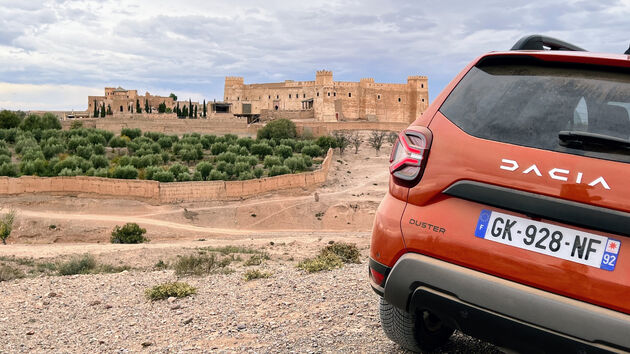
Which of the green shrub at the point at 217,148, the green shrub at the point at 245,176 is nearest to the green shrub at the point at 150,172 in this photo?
the green shrub at the point at 245,176

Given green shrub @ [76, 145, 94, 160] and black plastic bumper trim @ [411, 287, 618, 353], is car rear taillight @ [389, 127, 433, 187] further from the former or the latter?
green shrub @ [76, 145, 94, 160]

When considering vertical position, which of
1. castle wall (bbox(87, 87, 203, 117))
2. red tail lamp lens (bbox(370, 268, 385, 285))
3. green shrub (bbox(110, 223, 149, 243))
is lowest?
green shrub (bbox(110, 223, 149, 243))

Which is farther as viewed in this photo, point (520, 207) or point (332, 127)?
point (332, 127)

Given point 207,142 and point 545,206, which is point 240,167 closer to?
point 207,142

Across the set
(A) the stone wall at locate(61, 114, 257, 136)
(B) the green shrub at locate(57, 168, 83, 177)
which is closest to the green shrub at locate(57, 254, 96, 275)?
Answer: (B) the green shrub at locate(57, 168, 83, 177)

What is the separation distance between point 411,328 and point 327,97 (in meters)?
90.4

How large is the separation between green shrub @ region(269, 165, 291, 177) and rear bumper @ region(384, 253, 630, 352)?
4103 cm

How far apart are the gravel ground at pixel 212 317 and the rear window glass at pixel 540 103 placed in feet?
7.07

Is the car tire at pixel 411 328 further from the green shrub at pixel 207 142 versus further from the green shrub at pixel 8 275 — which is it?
the green shrub at pixel 207 142

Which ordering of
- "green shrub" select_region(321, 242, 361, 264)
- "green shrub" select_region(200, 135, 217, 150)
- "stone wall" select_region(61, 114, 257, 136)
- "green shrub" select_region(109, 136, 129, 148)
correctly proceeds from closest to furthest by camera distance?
"green shrub" select_region(321, 242, 361, 264) → "green shrub" select_region(109, 136, 129, 148) → "green shrub" select_region(200, 135, 217, 150) → "stone wall" select_region(61, 114, 257, 136)

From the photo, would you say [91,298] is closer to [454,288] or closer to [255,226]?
[454,288]

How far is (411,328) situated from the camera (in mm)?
3793

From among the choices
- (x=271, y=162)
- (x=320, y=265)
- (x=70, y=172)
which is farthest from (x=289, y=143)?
(x=320, y=265)

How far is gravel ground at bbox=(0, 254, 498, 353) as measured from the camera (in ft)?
15.8
